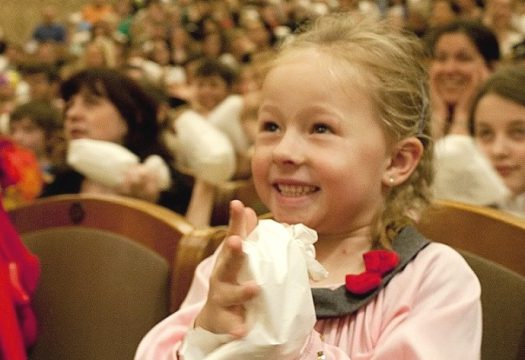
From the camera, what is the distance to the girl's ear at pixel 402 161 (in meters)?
0.85

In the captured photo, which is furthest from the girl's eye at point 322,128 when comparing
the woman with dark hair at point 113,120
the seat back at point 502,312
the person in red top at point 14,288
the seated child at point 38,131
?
the seated child at point 38,131

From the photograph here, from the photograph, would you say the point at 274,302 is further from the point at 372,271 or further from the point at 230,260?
the point at 372,271

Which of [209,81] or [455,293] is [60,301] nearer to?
[455,293]

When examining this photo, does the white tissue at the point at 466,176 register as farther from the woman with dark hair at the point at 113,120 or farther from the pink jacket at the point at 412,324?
the woman with dark hair at the point at 113,120

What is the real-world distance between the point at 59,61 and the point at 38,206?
4.91 meters

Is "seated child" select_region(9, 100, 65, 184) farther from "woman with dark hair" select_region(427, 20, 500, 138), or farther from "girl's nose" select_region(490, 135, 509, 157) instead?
"girl's nose" select_region(490, 135, 509, 157)

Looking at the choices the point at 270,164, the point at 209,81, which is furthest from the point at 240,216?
the point at 209,81

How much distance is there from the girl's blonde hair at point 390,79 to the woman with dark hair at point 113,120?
871 millimetres

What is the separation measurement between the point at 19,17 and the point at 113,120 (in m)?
7.49

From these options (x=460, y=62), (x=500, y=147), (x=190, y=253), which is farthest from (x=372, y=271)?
(x=460, y=62)

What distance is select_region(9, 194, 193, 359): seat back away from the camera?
109 centimetres

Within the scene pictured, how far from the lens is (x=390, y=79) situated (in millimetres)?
839

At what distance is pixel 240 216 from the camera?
66 cm

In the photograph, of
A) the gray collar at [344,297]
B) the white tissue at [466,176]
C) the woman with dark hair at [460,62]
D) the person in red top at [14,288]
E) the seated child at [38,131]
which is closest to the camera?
the gray collar at [344,297]
